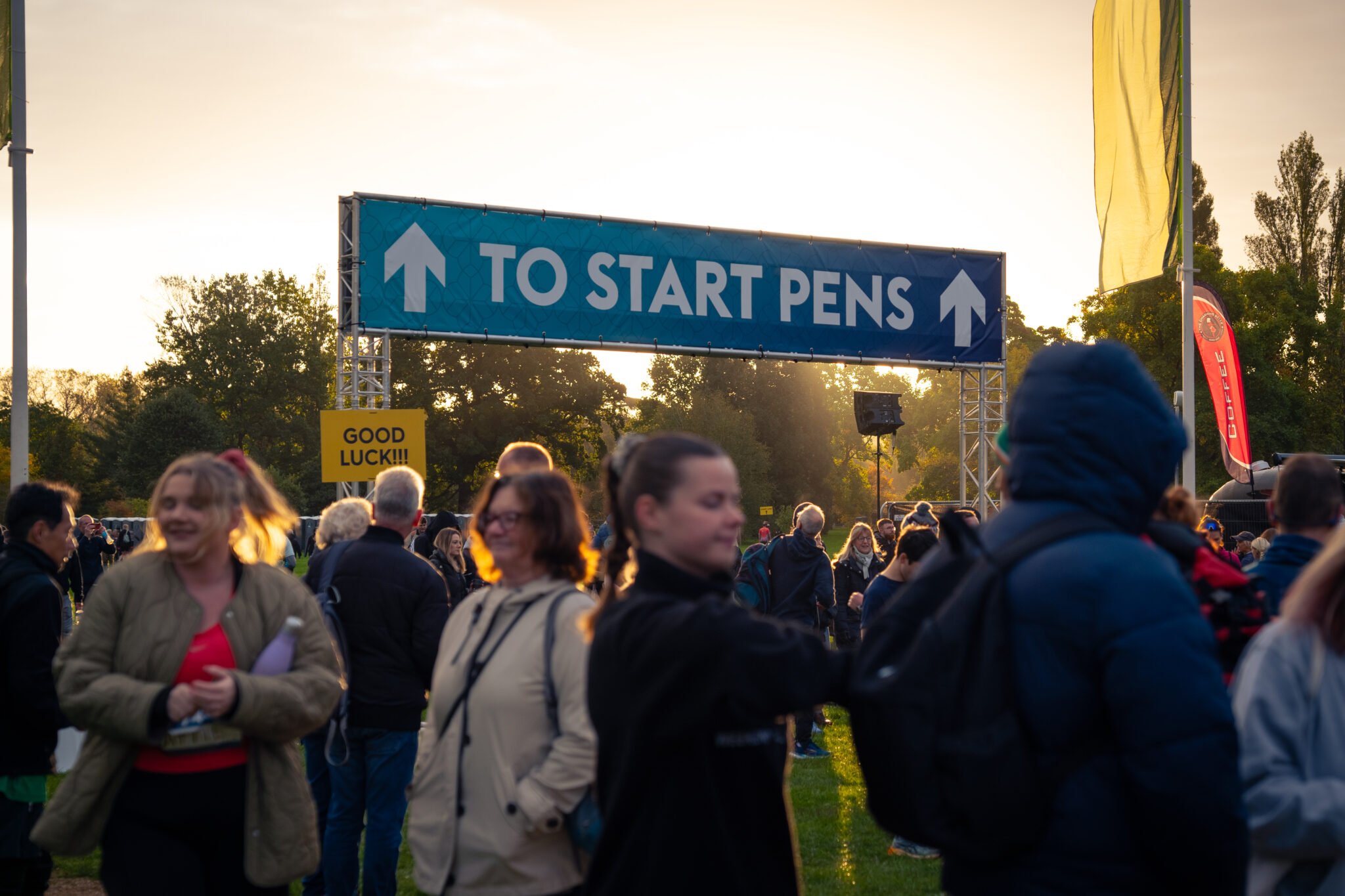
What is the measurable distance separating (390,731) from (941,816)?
11.8 ft

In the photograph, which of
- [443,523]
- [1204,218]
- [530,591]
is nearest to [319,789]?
[530,591]

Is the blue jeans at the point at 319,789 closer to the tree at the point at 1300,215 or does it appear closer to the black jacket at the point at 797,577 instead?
the black jacket at the point at 797,577

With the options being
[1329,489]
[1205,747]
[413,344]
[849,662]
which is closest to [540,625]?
[849,662]

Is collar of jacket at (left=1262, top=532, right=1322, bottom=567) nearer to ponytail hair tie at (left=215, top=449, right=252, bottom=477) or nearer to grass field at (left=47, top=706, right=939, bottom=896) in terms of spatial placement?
grass field at (left=47, top=706, right=939, bottom=896)

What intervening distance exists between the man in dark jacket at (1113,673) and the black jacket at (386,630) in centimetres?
339

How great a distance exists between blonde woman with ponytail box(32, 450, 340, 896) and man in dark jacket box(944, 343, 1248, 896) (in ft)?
7.01

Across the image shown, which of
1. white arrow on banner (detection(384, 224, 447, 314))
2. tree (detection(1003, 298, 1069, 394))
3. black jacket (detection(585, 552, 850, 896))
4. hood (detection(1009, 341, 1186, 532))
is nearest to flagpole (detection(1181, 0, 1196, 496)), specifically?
white arrow on banner (detection(384, 224, 447, 314))

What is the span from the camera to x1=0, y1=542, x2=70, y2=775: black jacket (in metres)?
4.00

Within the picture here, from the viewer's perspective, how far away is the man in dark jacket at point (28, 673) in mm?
4016

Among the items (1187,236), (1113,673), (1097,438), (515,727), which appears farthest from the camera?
(1187,236)

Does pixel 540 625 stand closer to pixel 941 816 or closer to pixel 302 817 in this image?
pixel 302 817

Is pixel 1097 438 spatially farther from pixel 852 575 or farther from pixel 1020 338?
pixel 1020 338

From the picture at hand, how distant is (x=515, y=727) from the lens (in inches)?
122

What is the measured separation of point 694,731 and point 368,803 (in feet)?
11.4
